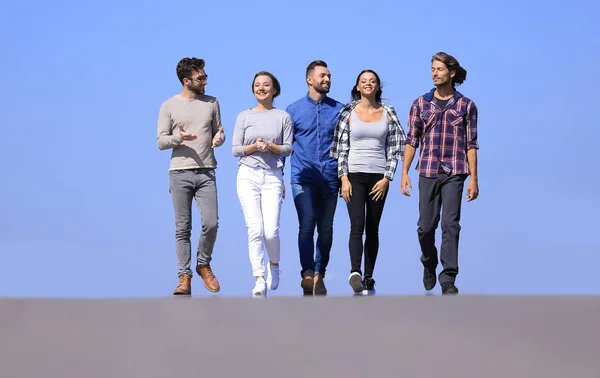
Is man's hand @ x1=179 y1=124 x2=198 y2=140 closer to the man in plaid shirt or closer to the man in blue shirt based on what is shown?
the man in blue shirt

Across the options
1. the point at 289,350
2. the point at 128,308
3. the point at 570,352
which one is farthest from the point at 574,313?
the point at 128,308

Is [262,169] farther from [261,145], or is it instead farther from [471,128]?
[471,128]

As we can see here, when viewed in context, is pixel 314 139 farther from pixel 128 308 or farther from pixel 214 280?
pixel 128 308

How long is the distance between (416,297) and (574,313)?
136cm

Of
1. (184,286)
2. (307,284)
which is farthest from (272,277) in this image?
(184,286)

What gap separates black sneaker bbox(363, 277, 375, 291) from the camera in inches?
401

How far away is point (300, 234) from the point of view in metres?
10.4

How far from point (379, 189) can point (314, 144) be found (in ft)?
2.97

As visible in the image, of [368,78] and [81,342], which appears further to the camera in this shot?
[368,78]

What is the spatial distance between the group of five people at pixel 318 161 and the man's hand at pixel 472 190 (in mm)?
14

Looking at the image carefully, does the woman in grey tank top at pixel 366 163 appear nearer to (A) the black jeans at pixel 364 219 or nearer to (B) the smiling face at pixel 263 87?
Answer: (A) the black jeans at pixel 364 219

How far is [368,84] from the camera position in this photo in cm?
1039

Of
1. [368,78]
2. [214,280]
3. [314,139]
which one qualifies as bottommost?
[214,280]

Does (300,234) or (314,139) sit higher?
(314,139)
